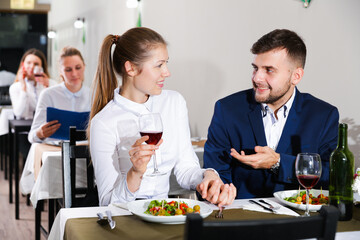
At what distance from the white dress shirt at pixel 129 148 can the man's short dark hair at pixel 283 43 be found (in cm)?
43

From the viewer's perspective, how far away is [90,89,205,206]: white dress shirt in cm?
182

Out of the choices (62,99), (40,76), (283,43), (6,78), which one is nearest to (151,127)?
(283,43)

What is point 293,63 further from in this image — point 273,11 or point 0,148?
point 0,148

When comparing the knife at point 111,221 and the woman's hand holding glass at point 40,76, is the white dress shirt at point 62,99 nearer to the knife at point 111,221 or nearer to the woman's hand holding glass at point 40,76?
the woman's hand holding glass at point 40,76

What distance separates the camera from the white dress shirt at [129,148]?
182cm

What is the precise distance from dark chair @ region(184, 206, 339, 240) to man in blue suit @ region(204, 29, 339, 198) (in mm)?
946

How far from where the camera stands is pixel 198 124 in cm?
409

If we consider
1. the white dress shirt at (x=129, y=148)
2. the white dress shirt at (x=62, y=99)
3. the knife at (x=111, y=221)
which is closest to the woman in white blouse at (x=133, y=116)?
the white dress shirt at (x=129, y=148)

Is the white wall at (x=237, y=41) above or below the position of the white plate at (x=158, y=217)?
above

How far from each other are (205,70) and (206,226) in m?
3.14

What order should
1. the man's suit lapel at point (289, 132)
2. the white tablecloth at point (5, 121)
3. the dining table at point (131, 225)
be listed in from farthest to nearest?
the white tablecloth at point (5, 121), the man's suit lapel at point (289, 132), the dining table at point (131, 225)

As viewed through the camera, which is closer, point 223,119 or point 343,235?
point 343,235

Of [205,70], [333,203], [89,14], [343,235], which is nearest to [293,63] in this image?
[333,203]

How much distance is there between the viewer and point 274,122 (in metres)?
2.05
